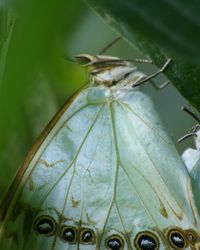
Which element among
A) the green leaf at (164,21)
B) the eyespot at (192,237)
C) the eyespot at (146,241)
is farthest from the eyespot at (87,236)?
the green leaf at (164,21)

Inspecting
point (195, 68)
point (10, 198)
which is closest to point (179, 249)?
point (10, 198)

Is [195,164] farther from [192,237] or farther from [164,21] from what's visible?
[164,21]

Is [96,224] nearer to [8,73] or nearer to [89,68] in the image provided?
[89,68]

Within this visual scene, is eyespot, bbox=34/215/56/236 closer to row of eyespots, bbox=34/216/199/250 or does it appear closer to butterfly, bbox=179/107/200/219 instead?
row of eyespots, bbox=34/216/199/250

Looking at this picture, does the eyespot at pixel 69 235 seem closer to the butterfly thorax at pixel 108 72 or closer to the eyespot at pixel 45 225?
the eyespot at pixel 45 225

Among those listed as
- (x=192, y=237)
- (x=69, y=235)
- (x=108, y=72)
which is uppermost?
(x=108, y=72)

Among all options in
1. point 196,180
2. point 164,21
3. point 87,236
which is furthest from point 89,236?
point 164,21
